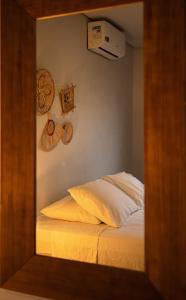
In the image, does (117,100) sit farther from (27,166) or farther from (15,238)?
(15,238)

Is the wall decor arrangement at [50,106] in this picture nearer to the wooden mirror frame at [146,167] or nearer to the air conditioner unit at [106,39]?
the wooden mirror frame at [146,167]

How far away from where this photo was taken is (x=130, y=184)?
1.15 metres

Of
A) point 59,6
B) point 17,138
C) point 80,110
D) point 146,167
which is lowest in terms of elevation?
point 146,167

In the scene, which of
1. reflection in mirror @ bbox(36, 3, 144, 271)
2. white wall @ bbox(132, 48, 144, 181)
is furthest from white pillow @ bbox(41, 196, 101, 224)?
white wall @ bbox(132, 48, 144, 181)

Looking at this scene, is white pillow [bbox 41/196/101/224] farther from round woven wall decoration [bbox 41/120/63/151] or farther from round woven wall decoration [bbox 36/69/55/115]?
round woven wall decoration [bbox 36/69/55/115]

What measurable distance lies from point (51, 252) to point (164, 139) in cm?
61

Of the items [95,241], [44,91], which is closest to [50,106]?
[44,91]

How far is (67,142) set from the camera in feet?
4.36

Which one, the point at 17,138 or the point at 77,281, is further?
the point at 17,138

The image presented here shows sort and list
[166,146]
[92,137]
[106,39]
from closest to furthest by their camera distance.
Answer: [166,146], [106,39], [92,137]

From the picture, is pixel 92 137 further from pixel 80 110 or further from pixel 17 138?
pixel 17 138

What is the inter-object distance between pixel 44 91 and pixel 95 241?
24.9 inches

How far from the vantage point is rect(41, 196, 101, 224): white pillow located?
119 cm

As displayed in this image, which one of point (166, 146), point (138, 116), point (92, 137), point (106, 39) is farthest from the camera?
point (92, 137)
